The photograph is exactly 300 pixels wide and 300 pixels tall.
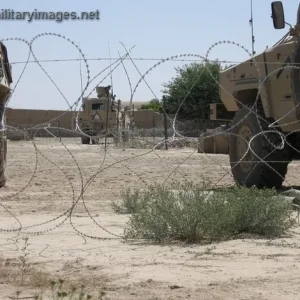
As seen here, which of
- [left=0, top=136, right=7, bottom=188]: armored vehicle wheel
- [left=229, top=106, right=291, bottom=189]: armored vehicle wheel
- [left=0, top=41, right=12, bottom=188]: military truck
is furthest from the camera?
[left=0, top=136, right=7, bottom=188]: armored vehicle wheel

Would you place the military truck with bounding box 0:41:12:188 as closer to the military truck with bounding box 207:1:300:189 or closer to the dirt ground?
the dirt ground

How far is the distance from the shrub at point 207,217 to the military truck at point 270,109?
120 inches

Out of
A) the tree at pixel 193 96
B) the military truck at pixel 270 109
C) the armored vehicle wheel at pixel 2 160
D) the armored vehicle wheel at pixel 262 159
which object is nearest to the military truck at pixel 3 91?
the armored vehicle wheel at pixel 2 160

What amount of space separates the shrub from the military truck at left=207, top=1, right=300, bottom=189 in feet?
9.96

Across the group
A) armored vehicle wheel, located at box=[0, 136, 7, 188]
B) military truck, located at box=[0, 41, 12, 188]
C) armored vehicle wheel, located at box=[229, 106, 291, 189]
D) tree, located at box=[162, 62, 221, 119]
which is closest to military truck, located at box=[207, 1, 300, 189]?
armored vehicle wheel, located at box=[229, 106, 291, 189]

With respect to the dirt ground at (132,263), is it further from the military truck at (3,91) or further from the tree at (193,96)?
the tree at (193,96)

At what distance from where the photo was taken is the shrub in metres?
7.94

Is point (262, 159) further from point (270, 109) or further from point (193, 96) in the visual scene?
point (193, 96)

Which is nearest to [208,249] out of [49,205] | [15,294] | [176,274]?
[176,274]

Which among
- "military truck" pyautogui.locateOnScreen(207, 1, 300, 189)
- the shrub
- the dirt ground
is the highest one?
"military truck" pyautogui.locateOnScreen(207, 1, 300, 189)

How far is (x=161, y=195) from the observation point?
8.38 m

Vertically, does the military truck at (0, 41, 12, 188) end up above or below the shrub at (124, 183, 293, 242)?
above

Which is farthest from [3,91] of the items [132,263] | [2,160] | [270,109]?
[132,263]

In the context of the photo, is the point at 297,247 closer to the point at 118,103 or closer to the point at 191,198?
the point at 191,198
